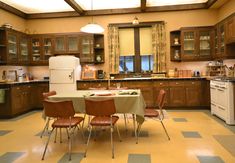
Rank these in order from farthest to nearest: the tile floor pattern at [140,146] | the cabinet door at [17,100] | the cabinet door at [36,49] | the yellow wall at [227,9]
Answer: the cabinet door at [36,49]
the cabinet door at [17,100]
the yellow wall at [227,9]
the tile floor pattern at [140,146]

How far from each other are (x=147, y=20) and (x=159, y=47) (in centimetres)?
96

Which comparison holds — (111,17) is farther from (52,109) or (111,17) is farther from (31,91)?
(52,109)

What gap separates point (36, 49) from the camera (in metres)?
7.31

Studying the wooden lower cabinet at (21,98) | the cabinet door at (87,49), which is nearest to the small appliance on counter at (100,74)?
the cabinet door at (87,49)

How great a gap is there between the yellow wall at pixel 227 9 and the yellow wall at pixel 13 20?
6259 millimetres

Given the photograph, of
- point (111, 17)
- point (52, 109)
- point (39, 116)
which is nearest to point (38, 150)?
point (52, 109)

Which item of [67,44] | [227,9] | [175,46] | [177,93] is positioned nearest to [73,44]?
[67,44]

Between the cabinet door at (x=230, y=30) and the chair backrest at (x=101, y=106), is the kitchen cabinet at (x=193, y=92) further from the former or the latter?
the chair backrest at (x=101, y=106)

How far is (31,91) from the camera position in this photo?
22.4 feet

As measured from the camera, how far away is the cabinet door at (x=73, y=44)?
7.09 metres

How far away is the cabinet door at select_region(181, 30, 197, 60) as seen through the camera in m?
6.66

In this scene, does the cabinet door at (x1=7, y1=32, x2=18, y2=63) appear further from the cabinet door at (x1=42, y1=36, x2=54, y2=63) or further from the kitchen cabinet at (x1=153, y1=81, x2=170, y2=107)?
the kitchen cabinet at (x1=153, y1=81, x2=170, y2=107)

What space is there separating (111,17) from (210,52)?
3279 mm

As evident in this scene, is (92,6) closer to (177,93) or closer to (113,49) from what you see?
(113,49)
